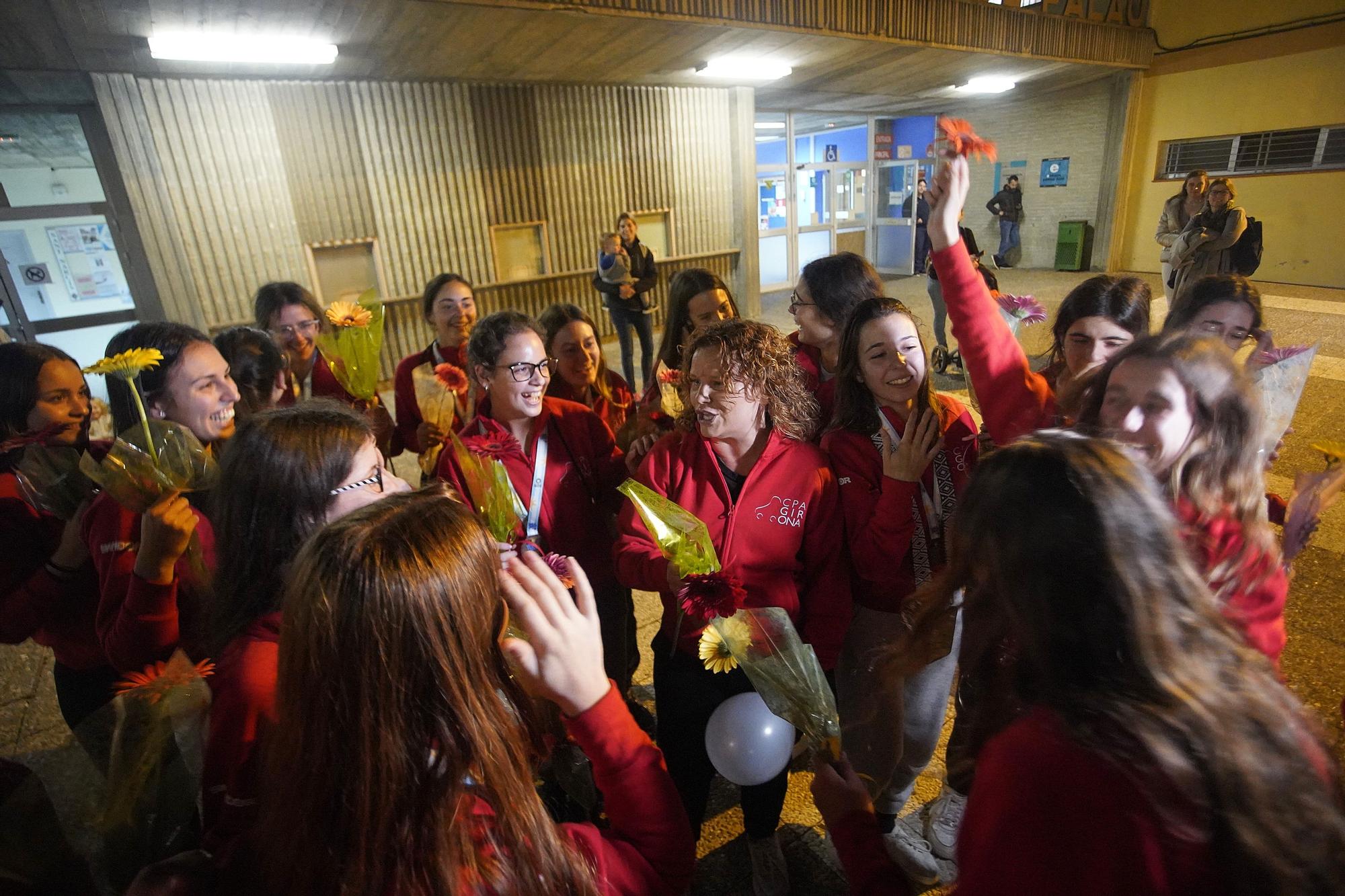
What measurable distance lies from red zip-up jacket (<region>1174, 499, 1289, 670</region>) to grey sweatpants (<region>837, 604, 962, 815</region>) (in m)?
0.68

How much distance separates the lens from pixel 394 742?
2.89 ft

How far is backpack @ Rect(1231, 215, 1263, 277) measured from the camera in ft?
21.4

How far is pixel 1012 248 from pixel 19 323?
17.3 m

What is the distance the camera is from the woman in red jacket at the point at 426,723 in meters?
0.88

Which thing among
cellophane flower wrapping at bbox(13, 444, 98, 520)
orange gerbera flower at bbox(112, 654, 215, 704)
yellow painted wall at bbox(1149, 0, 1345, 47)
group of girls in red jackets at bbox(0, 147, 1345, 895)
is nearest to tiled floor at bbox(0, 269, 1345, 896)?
group of girls in red jackets at bbox(0, 147, 1345, 895)

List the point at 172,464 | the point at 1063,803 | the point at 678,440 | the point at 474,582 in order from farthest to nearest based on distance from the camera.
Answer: the point at 678,440
the point at 172,464
the point at 474,582
the point at 1063,803

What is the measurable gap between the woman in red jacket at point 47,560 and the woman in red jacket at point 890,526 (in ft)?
7.25

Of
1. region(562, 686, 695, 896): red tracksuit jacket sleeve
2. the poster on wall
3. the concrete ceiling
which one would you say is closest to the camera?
region(562, 686, 695, 896): red tracksuit jacket sleeve

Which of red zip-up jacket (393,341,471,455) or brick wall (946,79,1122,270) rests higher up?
brick wall (946,79,1122,270)

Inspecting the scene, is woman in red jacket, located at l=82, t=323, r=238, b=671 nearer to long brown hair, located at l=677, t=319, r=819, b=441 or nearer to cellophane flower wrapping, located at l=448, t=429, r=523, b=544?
cellophane flower wrapping, located at l=448, t=429, r=523, b=544

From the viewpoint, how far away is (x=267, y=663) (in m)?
1.19

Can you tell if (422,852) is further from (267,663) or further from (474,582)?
(267,663)

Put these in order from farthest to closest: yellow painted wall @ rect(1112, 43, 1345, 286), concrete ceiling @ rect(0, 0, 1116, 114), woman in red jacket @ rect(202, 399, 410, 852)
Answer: yellow painted wall @ rect(1112, 43, 1345, 286) < concrete ceiling @ rect(0, 0, 1116, 114) < woman in red jacket @ rect(202, 399, 410, 852)

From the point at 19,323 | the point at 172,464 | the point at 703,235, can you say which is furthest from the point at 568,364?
the point at 703,235
